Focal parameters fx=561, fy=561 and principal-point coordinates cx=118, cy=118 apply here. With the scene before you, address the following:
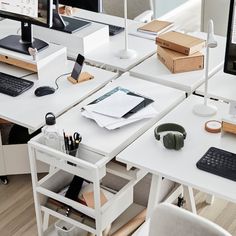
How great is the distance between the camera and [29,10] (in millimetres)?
2979

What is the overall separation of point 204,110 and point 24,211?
1.22 metres

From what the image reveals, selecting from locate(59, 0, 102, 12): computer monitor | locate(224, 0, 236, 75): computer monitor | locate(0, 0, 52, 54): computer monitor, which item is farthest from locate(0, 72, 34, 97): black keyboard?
locate(224, 0, 236, 75): computer monitor

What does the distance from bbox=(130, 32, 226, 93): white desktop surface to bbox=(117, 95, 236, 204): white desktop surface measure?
9.9 inches

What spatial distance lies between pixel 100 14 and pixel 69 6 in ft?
1.13

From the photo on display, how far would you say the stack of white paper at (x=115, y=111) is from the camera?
252cm

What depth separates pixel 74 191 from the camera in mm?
2582

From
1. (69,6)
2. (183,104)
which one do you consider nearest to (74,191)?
(183,104)

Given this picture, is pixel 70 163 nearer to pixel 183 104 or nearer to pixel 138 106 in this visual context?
pixel 138 106

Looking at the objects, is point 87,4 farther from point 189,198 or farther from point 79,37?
point 189,198

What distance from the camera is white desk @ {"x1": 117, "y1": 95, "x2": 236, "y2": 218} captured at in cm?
218

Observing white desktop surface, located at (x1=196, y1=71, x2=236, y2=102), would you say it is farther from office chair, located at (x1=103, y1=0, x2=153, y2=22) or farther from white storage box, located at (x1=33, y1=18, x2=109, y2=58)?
office chair, located at (x1=103, y1=0, x2=153, y2=22)

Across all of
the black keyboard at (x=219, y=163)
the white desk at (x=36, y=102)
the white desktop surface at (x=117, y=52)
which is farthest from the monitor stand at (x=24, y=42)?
the black keyboard at (x=219, y=163)

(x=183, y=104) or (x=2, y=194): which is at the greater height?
(x=183, y=104)

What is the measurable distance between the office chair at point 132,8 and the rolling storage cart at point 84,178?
1.63 m
